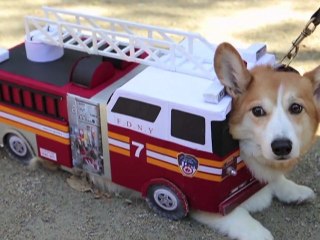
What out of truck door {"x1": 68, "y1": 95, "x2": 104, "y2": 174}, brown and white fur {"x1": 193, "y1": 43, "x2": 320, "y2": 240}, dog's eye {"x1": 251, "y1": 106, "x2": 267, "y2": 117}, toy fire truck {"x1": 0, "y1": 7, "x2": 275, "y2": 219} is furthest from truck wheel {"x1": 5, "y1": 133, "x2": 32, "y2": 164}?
dog's eye {"x1": 251, "y1": 106, "x2": 267, "y2": 117}

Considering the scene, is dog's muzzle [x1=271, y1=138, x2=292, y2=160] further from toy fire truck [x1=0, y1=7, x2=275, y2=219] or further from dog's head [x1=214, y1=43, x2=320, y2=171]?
toy fire truck [x1=0, y1=7, x2=275, y2=219]

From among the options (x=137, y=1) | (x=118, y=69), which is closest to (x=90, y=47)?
(x=118, y=69)

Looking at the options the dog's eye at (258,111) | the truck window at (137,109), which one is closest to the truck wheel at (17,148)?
the truck window at (137,109)

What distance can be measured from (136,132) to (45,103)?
1.43ft

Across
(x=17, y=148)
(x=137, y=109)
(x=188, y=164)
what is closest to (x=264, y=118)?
(x=188, y=164)

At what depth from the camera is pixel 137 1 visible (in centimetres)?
445

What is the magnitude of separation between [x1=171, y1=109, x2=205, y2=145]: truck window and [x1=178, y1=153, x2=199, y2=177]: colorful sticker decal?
2.7 inches

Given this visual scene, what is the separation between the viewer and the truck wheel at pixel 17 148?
2748mm

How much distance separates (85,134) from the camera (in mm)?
2500

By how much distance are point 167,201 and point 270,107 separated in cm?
54

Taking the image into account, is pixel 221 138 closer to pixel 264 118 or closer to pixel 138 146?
pixel 264 118

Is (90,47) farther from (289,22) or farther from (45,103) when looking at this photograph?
(289,22)

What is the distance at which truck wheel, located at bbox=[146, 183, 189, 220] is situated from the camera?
2.37m

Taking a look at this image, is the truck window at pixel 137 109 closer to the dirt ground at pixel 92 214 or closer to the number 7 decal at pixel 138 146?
the number 7 decal at pixel 138 146
